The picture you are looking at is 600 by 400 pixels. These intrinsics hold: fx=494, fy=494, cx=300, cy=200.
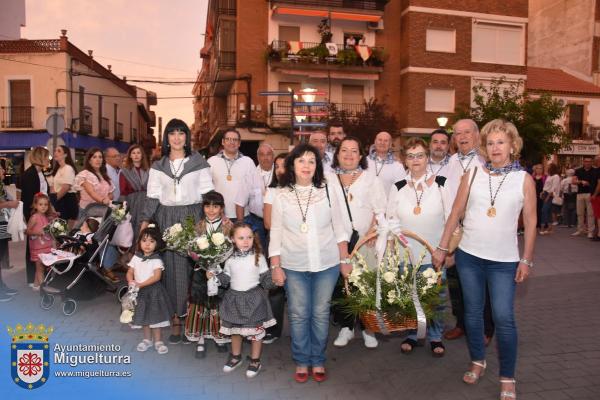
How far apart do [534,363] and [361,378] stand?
67.9 inches

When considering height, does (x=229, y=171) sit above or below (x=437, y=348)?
above

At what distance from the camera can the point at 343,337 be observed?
5.35m

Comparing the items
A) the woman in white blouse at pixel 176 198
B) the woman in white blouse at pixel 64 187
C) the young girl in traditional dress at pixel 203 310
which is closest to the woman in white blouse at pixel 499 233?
the young girl in traditional dress at pixel 203 310

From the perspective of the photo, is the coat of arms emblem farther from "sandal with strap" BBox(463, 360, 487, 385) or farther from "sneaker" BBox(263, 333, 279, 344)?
"sandal with strap" BBox(463, 360, 487, 385)

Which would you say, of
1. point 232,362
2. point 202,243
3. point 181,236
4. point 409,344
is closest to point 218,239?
point 202,243

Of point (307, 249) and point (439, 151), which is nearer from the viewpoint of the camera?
point (307, 249)

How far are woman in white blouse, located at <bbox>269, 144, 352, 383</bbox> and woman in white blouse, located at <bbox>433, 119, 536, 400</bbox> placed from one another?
1.08 m

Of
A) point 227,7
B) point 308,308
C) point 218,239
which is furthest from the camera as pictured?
point 227,7

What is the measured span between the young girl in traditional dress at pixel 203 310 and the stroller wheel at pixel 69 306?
2092 mm

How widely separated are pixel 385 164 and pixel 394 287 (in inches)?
Answer: 93.8

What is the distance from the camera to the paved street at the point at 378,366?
416 cm

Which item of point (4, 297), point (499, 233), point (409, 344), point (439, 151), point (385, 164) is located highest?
point (439, 151)

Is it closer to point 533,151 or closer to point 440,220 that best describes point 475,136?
point 440,220

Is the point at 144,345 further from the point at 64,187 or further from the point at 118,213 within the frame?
the point at 64,187
